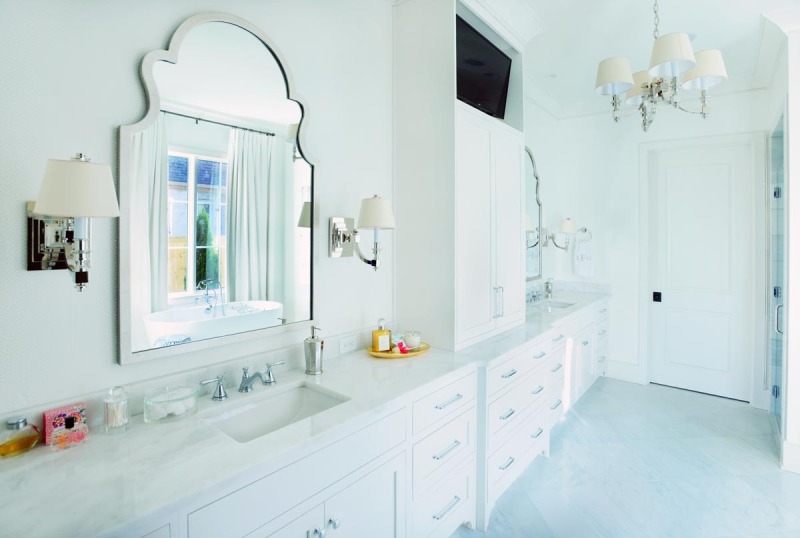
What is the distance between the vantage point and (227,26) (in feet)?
5.41

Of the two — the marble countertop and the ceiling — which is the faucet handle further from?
the ceiling

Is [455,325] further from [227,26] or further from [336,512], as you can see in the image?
[227,26]

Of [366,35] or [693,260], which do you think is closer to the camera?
[366,35]

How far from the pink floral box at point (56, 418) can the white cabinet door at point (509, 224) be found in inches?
81.9

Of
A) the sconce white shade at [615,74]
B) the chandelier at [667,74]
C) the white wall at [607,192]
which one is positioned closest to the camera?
the chandelier at [667,74]

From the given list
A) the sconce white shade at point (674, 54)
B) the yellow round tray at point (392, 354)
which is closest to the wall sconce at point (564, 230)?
the sconce white shade at point (674, 54)

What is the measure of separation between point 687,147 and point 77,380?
4739 mm

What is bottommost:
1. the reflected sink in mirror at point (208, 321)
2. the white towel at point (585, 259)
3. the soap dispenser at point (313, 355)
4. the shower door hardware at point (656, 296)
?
the soap dispenser at point (313, 355)

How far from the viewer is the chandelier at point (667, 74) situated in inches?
76.4

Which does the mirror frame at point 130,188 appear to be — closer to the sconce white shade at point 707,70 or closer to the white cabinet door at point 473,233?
the white cabinet door at point 473,233

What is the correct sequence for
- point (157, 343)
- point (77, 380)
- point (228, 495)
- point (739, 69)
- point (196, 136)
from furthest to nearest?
point (739, 69)
point (196, 136)
point (157, 343)
point (77, 380)
point (228, 495)

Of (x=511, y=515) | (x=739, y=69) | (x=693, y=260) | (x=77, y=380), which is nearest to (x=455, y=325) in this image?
(x=511, y=515)

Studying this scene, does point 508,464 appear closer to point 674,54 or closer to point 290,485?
point 290,485

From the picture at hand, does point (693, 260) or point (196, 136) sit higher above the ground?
point (196, 136)
